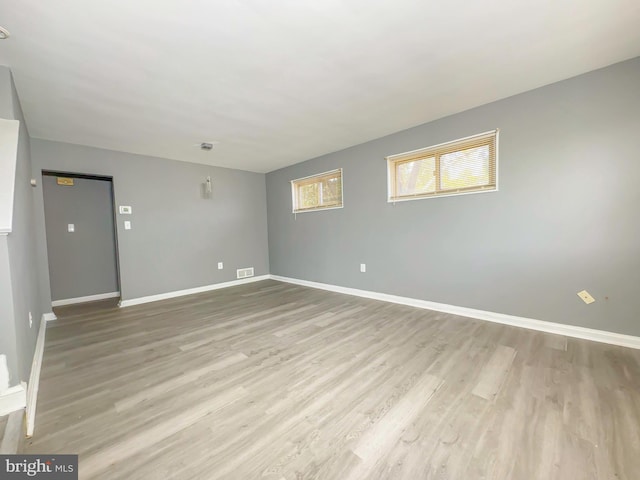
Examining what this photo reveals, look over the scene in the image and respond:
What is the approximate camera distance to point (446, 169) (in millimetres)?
3180

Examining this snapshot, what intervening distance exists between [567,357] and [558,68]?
97.7 inches

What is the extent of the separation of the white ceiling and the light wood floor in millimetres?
2436

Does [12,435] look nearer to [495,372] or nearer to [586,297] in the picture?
[495,372]

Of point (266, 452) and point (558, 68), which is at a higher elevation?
point (558, 68)

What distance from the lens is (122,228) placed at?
12.9 feet

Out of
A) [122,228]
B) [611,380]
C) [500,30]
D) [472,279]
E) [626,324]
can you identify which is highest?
[500,30]

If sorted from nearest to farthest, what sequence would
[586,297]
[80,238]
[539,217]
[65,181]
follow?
[586,297] → [539,217] → [65,181] → [80,238]

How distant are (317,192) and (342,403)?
3.74m

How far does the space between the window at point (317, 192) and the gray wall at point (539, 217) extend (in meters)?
0.77

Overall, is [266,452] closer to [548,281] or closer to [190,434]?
[190,434]

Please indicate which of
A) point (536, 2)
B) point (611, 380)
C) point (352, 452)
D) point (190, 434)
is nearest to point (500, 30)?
point (536, 2)

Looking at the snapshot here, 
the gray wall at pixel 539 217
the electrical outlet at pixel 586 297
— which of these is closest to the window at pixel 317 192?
the gray wall at pixel 539 217

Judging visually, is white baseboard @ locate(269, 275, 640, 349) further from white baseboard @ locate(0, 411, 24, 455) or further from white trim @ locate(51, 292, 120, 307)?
white trim @ locate(51, 292, 120, 307)

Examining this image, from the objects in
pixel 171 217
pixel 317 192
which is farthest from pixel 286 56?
pixel 171 217
